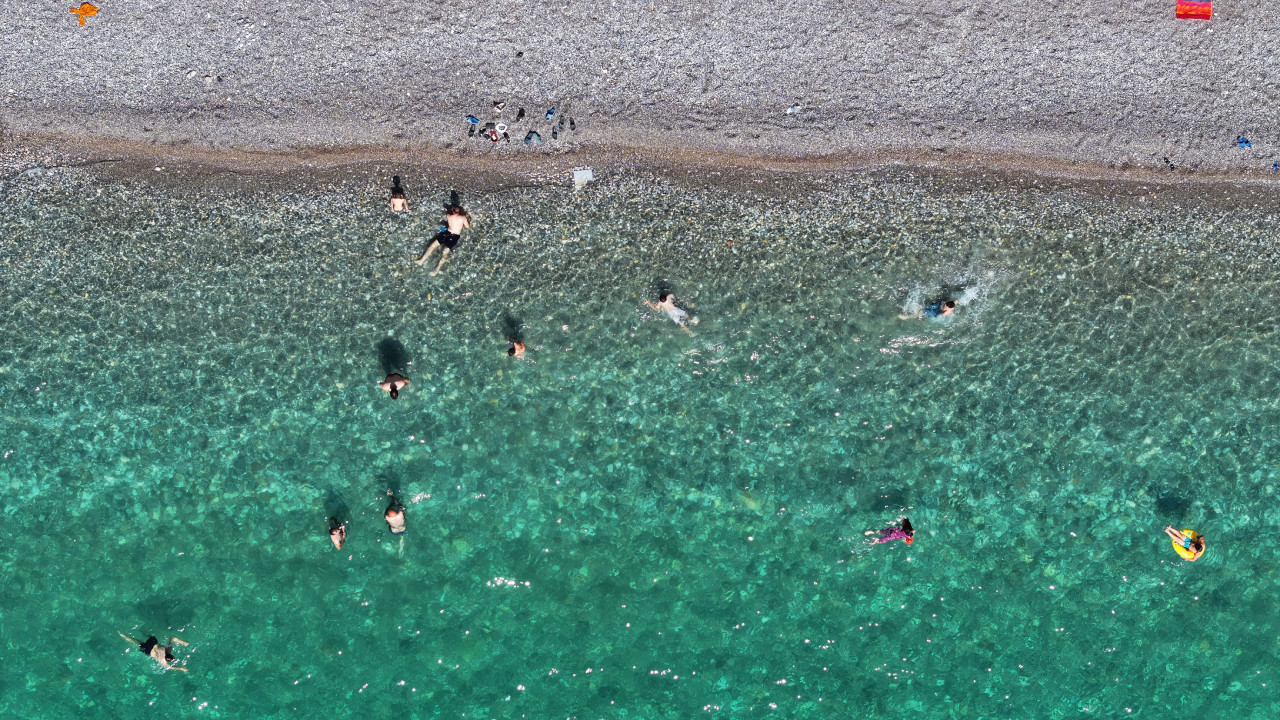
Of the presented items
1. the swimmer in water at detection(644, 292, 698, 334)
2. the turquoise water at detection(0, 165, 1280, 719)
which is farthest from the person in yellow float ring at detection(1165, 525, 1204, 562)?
the swimmer in water at detection(644, 292, 698, 334)

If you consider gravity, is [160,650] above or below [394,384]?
below

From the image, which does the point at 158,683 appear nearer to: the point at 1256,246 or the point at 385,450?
the point at 385,450

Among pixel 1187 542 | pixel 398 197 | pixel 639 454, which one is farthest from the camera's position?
pixel 639 454

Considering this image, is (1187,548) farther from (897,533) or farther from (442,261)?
(442,261)

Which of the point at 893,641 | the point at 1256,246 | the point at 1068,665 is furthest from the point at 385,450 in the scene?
the point at 1256,246

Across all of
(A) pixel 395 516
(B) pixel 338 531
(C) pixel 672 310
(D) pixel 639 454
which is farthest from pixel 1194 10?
(B) pixel 338 531

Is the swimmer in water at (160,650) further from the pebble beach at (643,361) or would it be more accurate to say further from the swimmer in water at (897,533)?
the swimmer in water at (897,533)
